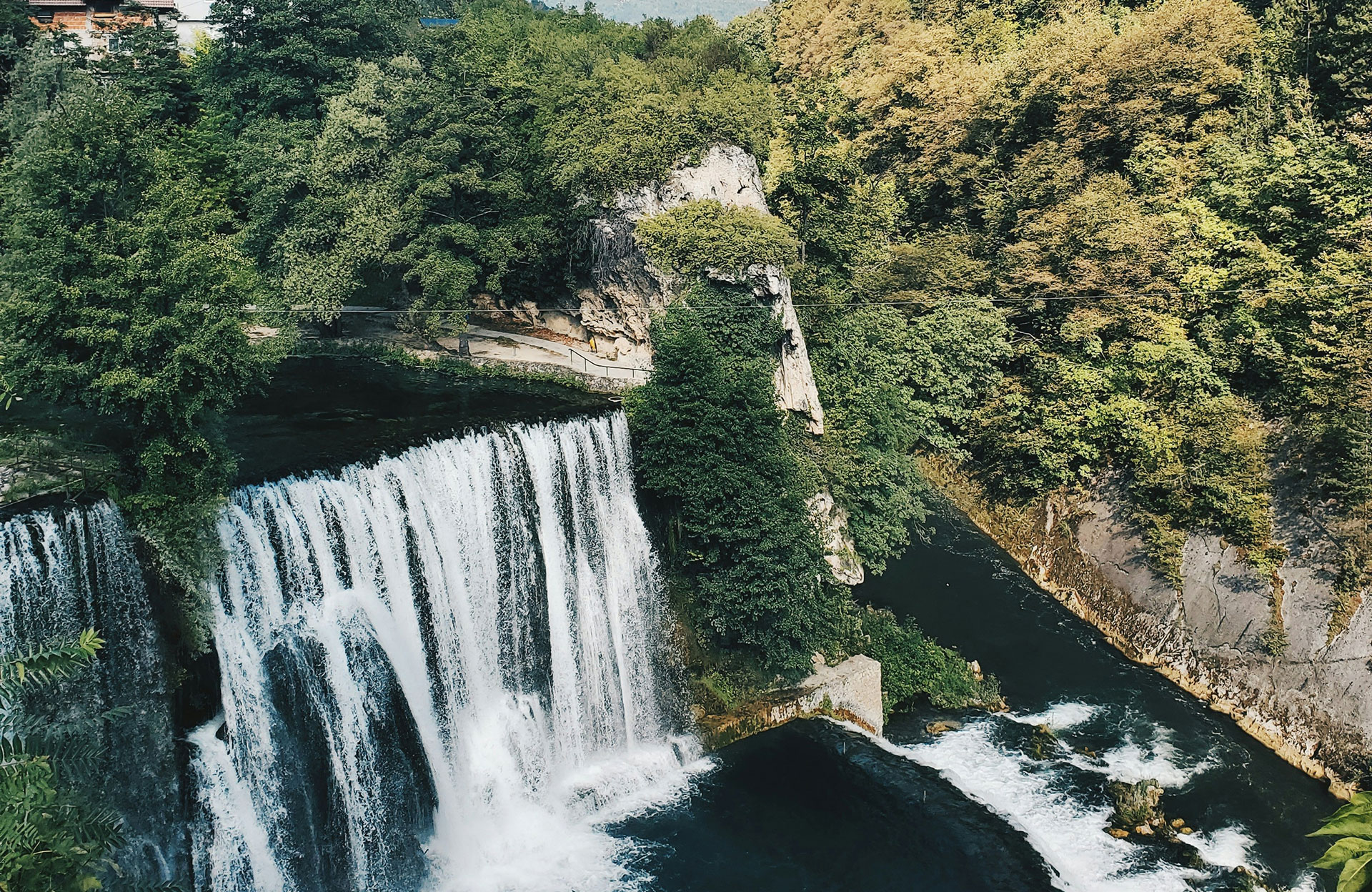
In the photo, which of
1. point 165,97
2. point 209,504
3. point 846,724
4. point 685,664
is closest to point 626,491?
point 685,664

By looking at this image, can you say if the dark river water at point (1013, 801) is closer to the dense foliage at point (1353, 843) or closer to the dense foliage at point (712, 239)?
the dense foliage at point (1353, 843)

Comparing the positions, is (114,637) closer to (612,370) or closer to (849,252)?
(612,370)

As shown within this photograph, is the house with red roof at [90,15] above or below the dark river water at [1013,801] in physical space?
above

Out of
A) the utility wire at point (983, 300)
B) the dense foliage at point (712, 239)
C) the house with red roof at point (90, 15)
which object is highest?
the house with red roof at point (90, 15)

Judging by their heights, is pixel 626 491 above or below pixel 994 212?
below

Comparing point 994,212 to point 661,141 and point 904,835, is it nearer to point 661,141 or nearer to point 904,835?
point 661,141

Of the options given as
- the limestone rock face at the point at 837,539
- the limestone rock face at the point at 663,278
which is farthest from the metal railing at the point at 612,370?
the limestone rock face at the point at 837,539

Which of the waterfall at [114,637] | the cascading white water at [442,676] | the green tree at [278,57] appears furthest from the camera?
the green tree at [278,57]

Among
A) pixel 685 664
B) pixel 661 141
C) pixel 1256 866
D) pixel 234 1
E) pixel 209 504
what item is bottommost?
pixel 1256 866
